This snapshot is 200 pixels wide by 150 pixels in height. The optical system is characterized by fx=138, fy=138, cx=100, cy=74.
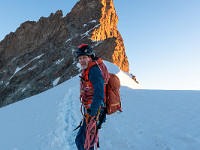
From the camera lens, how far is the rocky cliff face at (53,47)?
126 feet

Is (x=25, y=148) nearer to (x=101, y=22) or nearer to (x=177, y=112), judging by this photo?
(x=177, y=112)

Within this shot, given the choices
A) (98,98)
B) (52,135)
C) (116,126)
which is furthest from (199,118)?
(52,135)

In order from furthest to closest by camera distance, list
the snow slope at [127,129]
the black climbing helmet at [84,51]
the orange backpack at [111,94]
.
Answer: the snow slope at [127,129] → the orange backpack at [111,94] → the black climbing helmet at [84,51]

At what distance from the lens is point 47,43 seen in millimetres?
60750

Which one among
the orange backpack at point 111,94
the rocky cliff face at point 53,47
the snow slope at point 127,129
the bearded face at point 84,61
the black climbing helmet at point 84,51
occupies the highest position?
the rocky cliff face at point 53,47

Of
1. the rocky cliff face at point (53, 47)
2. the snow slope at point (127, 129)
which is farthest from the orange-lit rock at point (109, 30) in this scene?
the snow slope at point (127, 129)

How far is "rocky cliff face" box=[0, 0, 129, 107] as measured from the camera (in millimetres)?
38344

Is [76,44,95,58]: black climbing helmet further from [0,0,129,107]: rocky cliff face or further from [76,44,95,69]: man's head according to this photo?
[0,0,129,107]: rocky cliff face

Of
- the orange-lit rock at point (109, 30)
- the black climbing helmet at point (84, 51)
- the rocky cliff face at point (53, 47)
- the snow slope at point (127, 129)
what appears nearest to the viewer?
the black climbing helmet at point (84, 51)

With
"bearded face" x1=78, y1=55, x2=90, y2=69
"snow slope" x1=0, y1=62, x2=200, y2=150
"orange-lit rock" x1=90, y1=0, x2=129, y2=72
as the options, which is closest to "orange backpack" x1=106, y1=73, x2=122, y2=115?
"bearded face" x1=78, y1=55, x2=90, y2=69

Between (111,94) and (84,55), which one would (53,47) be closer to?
(84,55)

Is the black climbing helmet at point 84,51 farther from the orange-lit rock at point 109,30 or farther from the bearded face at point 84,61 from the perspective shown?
the orange-lit rock at point 109,30

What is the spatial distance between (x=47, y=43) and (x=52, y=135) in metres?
62.4

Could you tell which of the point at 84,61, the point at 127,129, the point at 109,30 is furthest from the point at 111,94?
the point at 109,30
